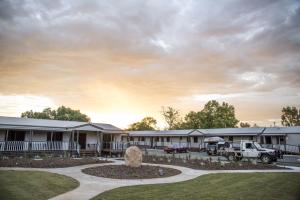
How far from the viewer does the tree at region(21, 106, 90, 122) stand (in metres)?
71.7

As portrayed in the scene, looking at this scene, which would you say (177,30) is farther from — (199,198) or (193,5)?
(199,198)

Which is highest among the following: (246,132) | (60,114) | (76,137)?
(60,114)

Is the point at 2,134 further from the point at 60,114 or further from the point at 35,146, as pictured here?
the point at 60,114

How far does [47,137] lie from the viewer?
29.1m

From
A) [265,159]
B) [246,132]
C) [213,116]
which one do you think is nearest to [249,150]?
[265,159]

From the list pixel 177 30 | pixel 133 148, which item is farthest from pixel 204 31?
pixel 133 148

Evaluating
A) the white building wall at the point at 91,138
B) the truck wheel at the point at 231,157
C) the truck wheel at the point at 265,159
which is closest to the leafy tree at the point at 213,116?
the truck wheel at the point at 231,157

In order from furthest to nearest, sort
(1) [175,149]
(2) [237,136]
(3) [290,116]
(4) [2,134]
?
1. (3) [290,116]
2. (2) [237,136]
3. (1) [175,149]
4. (4) [2,134]

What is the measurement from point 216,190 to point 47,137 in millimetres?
23394

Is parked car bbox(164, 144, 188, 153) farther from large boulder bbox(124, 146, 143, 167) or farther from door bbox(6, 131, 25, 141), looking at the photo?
large boulder bbox(124, 146, 143, 167)

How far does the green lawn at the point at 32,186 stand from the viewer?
9.45 meters

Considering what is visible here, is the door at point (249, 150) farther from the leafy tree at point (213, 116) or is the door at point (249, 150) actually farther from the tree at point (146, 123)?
the tree at point (146, 123)

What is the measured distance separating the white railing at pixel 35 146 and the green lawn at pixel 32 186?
11.8 m

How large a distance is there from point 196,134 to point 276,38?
3787 centimetres
